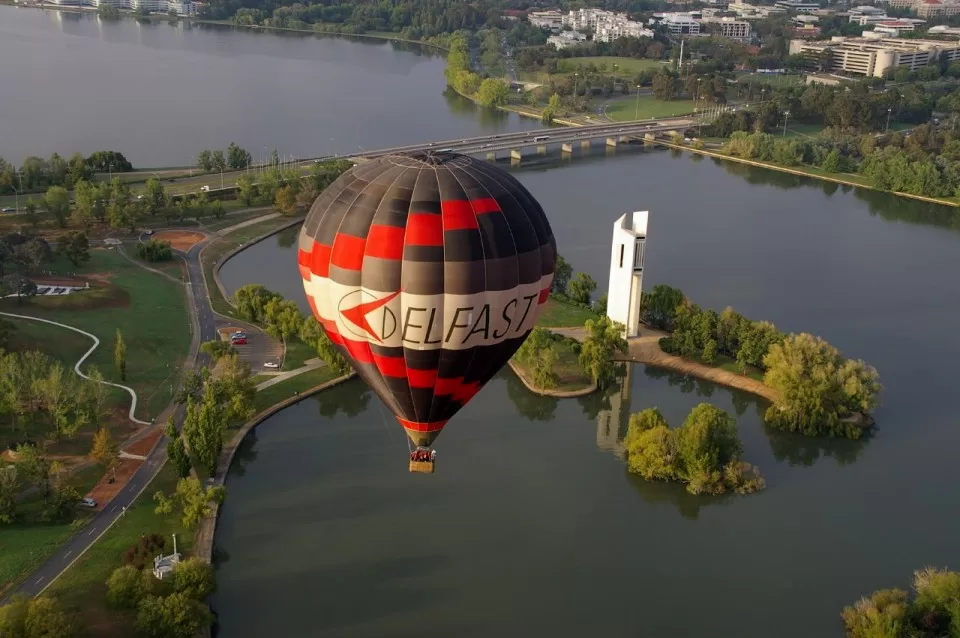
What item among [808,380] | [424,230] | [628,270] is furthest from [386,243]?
[628,270]

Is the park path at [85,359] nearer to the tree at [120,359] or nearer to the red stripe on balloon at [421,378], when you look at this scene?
the tree at [120,359]

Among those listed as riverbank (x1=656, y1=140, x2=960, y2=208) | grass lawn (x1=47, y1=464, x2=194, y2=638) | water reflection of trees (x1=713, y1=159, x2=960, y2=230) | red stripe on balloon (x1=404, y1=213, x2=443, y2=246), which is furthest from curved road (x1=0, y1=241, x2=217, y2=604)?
riverbank (x1=656, y1=140, x2=960, y2=208)

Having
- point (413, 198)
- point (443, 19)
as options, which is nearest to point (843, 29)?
point (443, 19)

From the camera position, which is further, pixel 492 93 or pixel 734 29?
pixel 734 29

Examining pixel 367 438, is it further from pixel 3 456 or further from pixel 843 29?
pixel 843 29

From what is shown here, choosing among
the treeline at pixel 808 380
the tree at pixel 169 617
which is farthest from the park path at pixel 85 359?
the treeline at pixel 808 380

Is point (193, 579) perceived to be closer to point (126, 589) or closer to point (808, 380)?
point (126, 589)

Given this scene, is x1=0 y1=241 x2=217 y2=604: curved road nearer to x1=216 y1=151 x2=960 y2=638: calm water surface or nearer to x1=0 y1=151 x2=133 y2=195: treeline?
x1=216 y1=151 x2=960 y2=638: calm water surface
